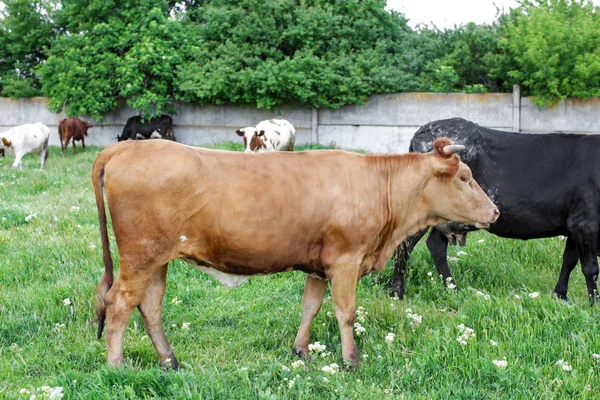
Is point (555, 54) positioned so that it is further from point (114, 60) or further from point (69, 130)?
point (69, 130)

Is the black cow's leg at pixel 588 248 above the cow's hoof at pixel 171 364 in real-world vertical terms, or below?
above

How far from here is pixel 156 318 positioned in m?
4.72

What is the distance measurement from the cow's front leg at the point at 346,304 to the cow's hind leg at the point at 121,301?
1266 mm

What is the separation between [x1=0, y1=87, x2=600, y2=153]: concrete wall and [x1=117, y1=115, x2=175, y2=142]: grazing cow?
500 mm

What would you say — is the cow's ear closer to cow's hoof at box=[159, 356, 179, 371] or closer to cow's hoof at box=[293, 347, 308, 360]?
cow's hoof at box=[293, 347, 308, 360]

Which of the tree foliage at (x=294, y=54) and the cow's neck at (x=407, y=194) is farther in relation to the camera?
the tree foliage at (x=294, y=54)

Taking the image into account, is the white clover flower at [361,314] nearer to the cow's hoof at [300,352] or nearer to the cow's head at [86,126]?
the cow's hoof at [300,352]

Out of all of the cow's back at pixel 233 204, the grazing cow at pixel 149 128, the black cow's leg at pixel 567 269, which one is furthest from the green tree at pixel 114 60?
the cow's back at pixel 233 204

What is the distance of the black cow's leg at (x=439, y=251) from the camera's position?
6719mm

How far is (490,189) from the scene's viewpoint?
20.9 ft

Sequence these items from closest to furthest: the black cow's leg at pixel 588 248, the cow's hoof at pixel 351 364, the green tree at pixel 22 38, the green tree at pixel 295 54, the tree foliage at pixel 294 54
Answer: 1. the cow's hoof at pixel 351 364
2. the black cow's leg at pixel 588 248
3. the tree foliage at pixel 294 54
4. the green tree at pixel 295 54
5. the green tree at pixel 22 38

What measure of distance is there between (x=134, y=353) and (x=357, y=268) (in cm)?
174

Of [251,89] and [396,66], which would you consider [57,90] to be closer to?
[251,89]

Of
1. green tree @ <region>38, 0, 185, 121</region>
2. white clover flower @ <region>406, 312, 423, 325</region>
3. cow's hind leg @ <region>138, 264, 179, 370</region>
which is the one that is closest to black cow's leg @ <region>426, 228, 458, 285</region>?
white clover flower @ <region>406, 312, 423, 325</region>
